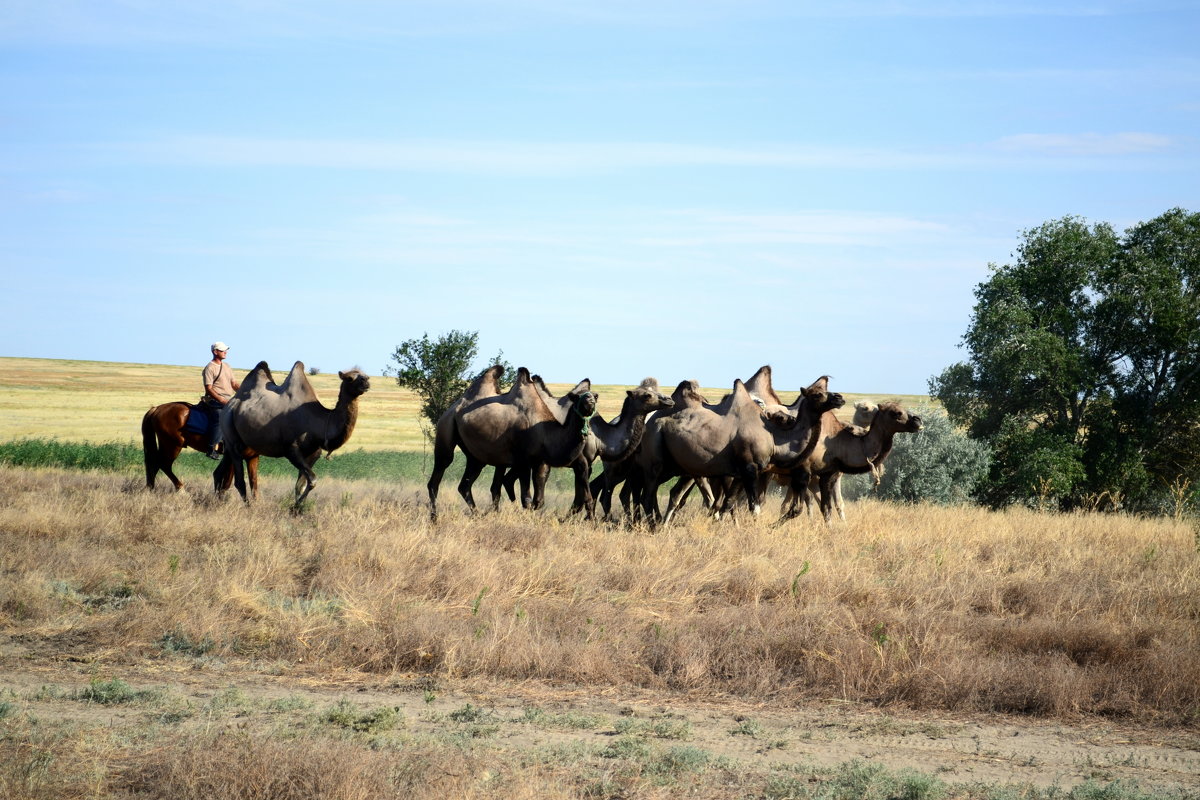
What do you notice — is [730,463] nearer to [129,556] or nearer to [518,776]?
[129,556]

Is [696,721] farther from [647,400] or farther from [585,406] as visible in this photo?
[647,400]

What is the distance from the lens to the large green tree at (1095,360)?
2847 cm

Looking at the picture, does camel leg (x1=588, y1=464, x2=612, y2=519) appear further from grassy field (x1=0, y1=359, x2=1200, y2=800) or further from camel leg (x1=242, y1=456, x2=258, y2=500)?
camel leg (x1=242, y1=456, x2=258, y2=500)

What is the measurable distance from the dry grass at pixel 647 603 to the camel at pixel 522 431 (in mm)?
1910

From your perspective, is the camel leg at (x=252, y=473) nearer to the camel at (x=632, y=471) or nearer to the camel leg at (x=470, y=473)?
the camel leg at (x=470, y=473)

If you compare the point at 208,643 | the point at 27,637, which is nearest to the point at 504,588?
the point at 208,643

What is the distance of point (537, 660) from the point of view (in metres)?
9.32

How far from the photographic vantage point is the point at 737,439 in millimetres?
17188

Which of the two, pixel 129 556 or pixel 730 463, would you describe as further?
pixel 730 463

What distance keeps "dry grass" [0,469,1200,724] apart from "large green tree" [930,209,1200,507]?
1361cm

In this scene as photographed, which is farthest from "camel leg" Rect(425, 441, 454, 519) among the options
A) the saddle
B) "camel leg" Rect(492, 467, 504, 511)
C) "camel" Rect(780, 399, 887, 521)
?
"camel" Rect(780, 399, 887, 521)

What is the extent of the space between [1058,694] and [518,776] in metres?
4.47

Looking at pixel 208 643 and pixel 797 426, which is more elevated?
pixel 797 426

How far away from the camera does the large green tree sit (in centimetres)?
2847
